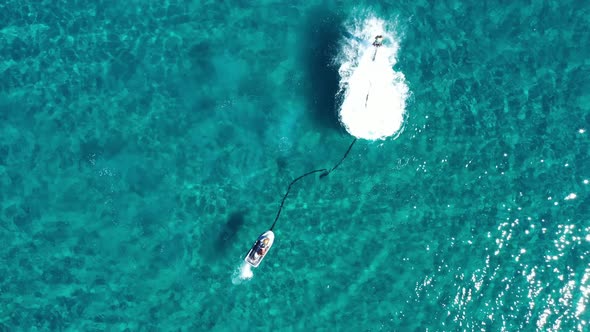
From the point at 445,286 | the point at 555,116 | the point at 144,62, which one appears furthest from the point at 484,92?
the point at 144,62

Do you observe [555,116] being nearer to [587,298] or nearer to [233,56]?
[587,298]

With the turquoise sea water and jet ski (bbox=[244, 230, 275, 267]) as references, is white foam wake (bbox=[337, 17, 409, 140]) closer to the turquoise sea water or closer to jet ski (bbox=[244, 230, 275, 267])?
the turquoise sea water

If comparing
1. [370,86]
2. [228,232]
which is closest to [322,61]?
[370,86]

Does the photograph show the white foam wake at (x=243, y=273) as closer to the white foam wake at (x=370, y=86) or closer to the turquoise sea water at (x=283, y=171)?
the turquoise sea water at (x=283, y=171)

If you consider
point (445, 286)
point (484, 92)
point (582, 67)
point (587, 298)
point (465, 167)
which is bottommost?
point (445, 286)

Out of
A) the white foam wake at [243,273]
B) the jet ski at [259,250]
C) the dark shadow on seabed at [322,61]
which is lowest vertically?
the white foam wake at [243,273]

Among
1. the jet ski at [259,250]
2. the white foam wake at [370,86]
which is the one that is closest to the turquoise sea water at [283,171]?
the white foam wake at [370,86]
